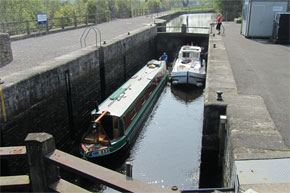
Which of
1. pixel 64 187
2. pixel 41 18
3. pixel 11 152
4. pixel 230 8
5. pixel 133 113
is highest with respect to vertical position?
pixel 230 8

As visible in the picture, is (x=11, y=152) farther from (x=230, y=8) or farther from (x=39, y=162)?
(x=230, y=8)

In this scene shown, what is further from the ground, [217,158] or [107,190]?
[217,158]

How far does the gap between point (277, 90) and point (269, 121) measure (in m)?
3.92

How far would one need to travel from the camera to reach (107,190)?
9.98 m

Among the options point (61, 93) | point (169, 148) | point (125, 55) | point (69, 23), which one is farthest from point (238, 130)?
point (69, 23)

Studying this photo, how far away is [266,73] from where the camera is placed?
1284cm

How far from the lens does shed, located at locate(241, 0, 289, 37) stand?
20.8 meters

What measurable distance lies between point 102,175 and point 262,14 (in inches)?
822

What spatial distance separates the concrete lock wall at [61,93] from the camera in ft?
28.7

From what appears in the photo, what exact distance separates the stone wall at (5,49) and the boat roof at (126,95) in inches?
192

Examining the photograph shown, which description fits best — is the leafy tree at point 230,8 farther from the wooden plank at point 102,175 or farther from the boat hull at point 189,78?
the wooden plank at point 102,175

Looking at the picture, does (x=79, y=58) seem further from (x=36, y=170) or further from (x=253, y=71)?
(x=36, y=170)

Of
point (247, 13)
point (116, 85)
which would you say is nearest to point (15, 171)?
point (116, 85)

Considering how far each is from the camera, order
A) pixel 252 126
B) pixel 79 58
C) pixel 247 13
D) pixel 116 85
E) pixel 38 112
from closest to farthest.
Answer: pixel 252 126 → pixel 38 112 → pixel 79 58 → pixel 116 85 → pixel 247 13
